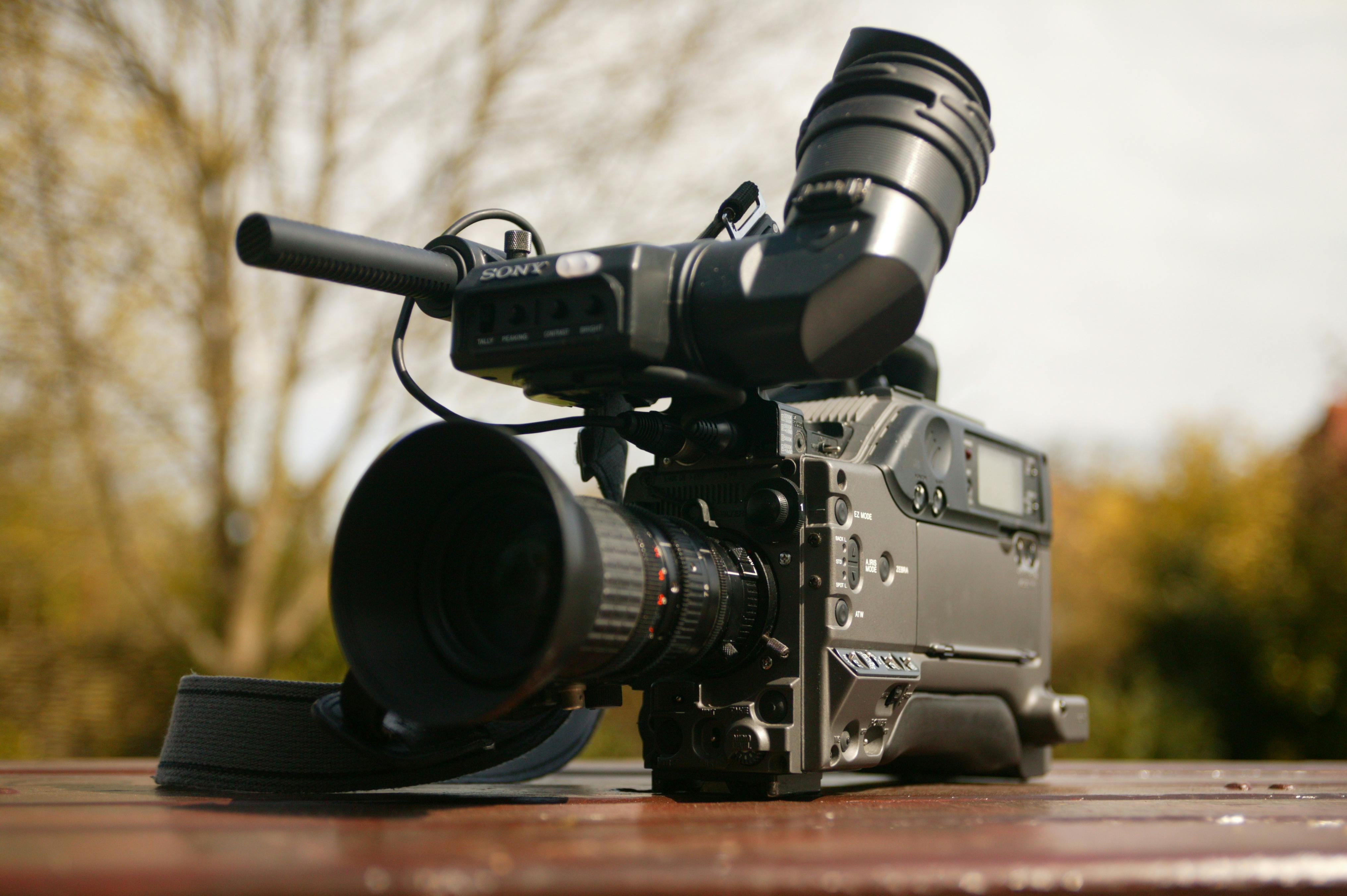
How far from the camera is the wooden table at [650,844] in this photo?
0.67 m

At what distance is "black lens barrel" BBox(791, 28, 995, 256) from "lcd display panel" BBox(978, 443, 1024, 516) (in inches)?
19.2

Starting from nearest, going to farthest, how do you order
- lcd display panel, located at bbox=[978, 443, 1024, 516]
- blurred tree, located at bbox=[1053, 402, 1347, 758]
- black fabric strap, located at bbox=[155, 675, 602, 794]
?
black fabric strap, located at bbox=[155, 675, 602, 794], lcd display panel, located at bbox=[978, 443, 1024, 516], blurred tree, located at bbox=[1053, 402, 1347, 758]

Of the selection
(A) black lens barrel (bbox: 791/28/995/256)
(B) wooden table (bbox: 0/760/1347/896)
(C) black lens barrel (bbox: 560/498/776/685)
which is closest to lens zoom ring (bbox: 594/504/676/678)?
(C) black lens barrel (bbox: 560/498/776/685)

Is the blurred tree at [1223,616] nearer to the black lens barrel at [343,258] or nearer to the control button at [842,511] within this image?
the control button at [842,511]

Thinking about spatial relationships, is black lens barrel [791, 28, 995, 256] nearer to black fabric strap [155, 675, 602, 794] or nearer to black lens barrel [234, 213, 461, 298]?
black lens barrel [234, 213, 461, 298]

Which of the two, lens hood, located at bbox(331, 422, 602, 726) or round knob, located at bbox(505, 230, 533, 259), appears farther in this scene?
round knob, located at bbox(505, 230, 533, 259)

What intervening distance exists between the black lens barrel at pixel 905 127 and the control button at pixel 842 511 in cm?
32

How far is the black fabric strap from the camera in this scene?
1.35 m

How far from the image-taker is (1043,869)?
2.40 ft

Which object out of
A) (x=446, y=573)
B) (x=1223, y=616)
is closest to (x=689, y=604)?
(x=446, y=573)

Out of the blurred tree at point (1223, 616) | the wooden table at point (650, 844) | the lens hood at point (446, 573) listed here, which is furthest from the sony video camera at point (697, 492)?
the blurred tree at point (1223, 616)

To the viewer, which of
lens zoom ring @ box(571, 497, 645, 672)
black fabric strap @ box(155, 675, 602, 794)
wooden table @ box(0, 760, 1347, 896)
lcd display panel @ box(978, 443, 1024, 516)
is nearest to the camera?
wooden table @ box(0, 760, 1347, 896)

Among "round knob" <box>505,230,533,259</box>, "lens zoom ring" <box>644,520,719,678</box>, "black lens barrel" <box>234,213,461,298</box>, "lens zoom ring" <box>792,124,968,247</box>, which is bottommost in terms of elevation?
"lens zoom ring" <box>644,520,719,678</box>

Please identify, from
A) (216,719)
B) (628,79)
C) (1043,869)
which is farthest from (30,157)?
(1043,869)
